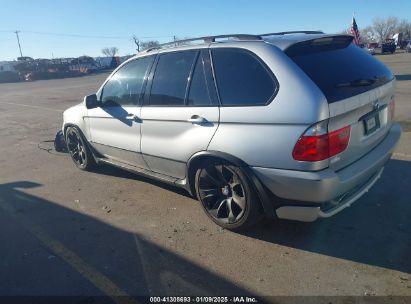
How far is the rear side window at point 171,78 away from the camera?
3965 millimetres

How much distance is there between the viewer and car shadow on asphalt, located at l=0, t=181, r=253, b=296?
3.00 metres

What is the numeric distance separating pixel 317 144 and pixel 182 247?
1.61 meters

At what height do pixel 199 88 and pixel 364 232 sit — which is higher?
pixel 199 88

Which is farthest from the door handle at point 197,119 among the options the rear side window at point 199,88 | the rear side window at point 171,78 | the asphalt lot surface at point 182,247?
the asphalt lot surface at point 182,247

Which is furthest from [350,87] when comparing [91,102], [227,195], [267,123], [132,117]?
[91,102]

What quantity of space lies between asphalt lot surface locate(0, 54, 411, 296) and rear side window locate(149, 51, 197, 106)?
130 cm

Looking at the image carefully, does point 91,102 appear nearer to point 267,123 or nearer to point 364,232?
point 267,123

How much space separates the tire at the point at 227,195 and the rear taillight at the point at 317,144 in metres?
0.60

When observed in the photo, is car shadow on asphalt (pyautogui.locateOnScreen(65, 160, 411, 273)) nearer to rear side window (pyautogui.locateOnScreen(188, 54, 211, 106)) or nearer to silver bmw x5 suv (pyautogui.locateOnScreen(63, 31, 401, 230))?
silver bmw x5 suv (pyautogui.locateOnScreen(63, 31, 401, 230))

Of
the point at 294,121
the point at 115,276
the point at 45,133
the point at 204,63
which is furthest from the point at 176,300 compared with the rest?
the point at 45,133

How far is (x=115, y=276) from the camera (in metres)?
3.17

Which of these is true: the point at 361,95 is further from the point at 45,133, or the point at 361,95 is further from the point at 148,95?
the point at 45,133

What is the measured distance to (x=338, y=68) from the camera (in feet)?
10.9

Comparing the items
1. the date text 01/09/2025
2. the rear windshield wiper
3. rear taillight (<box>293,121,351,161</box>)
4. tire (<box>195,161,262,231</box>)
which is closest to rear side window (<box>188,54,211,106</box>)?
tire (<box>195,161,262,231</box>)
